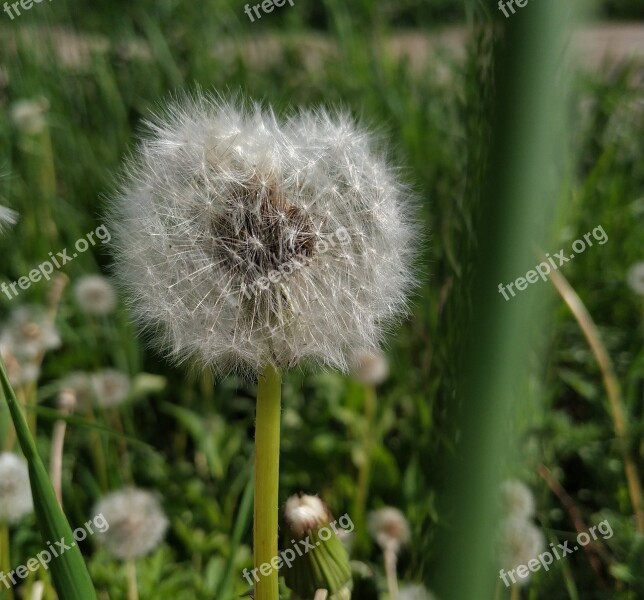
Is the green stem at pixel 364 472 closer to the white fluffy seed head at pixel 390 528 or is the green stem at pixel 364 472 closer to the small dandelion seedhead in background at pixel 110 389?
the white fluffy seed head at pixel 390 528

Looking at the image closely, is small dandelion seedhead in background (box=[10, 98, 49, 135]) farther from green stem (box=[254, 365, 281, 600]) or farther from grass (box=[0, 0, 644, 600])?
green stem (box=[254, 365, 281, 600])

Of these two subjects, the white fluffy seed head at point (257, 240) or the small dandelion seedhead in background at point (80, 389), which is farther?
the small dandelion seedhead in background at point (80, 389)

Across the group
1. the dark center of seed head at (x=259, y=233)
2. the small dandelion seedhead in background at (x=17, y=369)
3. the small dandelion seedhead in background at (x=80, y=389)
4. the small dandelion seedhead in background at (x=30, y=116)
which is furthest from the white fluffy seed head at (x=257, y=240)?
the small dandelion seedhead in background at (x=30, y=116)

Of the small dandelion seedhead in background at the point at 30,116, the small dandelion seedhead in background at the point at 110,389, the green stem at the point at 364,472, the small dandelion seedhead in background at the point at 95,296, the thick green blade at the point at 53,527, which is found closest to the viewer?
the thick green blade at the point at 53,527

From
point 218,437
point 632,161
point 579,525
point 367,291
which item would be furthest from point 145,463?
point 632,161

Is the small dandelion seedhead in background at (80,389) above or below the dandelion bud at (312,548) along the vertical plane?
above
